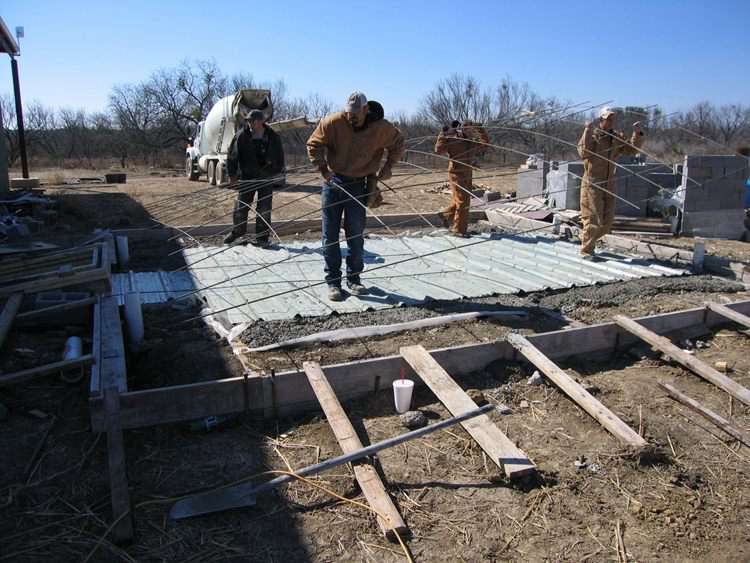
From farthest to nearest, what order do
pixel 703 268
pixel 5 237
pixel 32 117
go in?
pixel 32 117 → pixel 5 237 → pixel 703 268

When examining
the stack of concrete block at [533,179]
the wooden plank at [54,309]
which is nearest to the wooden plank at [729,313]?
the wooden plank at [54,309]

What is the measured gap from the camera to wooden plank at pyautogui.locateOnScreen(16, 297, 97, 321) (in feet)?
13.7

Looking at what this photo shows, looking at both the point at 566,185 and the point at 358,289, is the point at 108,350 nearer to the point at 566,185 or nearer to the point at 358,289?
the point at 358,289

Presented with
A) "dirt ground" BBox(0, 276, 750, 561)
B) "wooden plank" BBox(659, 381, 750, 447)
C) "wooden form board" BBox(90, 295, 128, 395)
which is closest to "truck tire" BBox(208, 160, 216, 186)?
"wooden form board" BBox(90, 295, 128, 395)

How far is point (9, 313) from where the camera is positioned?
13.5 ft

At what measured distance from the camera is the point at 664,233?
Answer: 32.0 feet

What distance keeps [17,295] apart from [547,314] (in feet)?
13.3

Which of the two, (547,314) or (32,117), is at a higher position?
(32,117)

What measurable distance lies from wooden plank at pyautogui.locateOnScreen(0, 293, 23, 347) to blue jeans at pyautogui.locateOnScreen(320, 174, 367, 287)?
2252 millimetres

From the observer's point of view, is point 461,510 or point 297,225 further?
point 297,225

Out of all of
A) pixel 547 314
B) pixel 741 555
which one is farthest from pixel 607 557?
pixel 547 314

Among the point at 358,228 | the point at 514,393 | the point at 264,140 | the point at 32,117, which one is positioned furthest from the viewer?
the point at 32,117

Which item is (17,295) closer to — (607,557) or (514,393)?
(514,393)

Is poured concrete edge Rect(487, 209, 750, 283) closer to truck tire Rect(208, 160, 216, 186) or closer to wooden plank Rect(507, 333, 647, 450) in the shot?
wooden plank Rect(507, 333, 647, 450)
